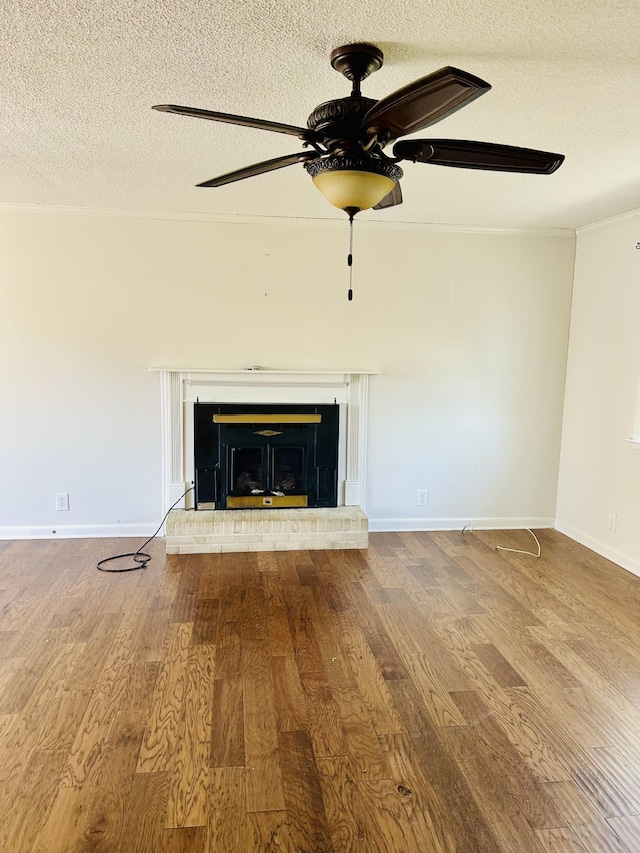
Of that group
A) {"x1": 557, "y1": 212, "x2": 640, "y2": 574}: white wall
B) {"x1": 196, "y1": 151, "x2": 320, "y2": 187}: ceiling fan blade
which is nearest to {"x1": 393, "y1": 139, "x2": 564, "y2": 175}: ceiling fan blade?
{"x1": 196, "y1": 151, "x2": 320, "y2": 187}: ceiling fan blade

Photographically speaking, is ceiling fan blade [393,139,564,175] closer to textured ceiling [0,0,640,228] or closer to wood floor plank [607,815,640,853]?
textured ceiling [0,0,640,228]

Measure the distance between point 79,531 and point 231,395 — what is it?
149cm

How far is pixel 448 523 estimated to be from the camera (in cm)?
454

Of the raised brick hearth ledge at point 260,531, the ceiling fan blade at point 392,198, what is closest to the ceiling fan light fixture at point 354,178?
the ceiling fan blade at point 392,198

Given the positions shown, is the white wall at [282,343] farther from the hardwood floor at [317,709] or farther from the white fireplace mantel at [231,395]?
the hardwood floor at [317,709]

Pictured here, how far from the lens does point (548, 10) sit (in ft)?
A: 5.25

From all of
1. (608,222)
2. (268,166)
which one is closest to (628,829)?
(268,166)

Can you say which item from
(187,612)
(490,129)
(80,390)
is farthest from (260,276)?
(187,612)

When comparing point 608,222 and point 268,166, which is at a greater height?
point 608,222

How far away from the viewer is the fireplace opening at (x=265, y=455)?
4148 mm

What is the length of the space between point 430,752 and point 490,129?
2.49 meters

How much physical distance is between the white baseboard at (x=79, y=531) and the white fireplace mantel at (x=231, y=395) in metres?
0.27

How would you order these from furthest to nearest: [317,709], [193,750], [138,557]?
[138,557]
[317,709]
[193,750]

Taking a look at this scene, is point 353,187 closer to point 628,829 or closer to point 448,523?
point 628,829
